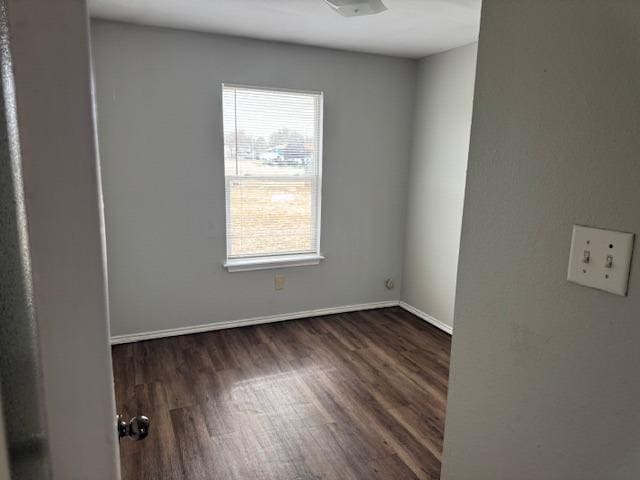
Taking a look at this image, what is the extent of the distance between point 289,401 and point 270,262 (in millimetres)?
1334

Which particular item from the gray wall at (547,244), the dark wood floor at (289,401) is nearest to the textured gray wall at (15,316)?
the gray wall at (547,244)

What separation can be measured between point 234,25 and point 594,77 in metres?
2.66

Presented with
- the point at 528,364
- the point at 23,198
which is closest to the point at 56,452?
the point at 23,198

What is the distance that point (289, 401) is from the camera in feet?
8.39

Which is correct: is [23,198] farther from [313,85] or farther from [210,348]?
[313,85]

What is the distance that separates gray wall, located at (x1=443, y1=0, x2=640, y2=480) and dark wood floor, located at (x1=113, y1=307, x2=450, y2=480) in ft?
3.40

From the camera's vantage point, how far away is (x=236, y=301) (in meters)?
3.62

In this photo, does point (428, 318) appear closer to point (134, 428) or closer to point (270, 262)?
point (270, 262)

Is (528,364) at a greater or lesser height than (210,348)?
greater

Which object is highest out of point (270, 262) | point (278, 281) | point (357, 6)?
point (357, 6)

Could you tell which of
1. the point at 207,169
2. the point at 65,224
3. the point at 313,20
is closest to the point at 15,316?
the point at 65,224

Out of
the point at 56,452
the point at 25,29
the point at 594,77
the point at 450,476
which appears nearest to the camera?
the point at 25,29

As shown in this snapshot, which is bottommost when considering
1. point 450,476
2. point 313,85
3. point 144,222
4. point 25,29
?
point 450,476

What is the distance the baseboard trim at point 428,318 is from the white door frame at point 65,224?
3.21 m
